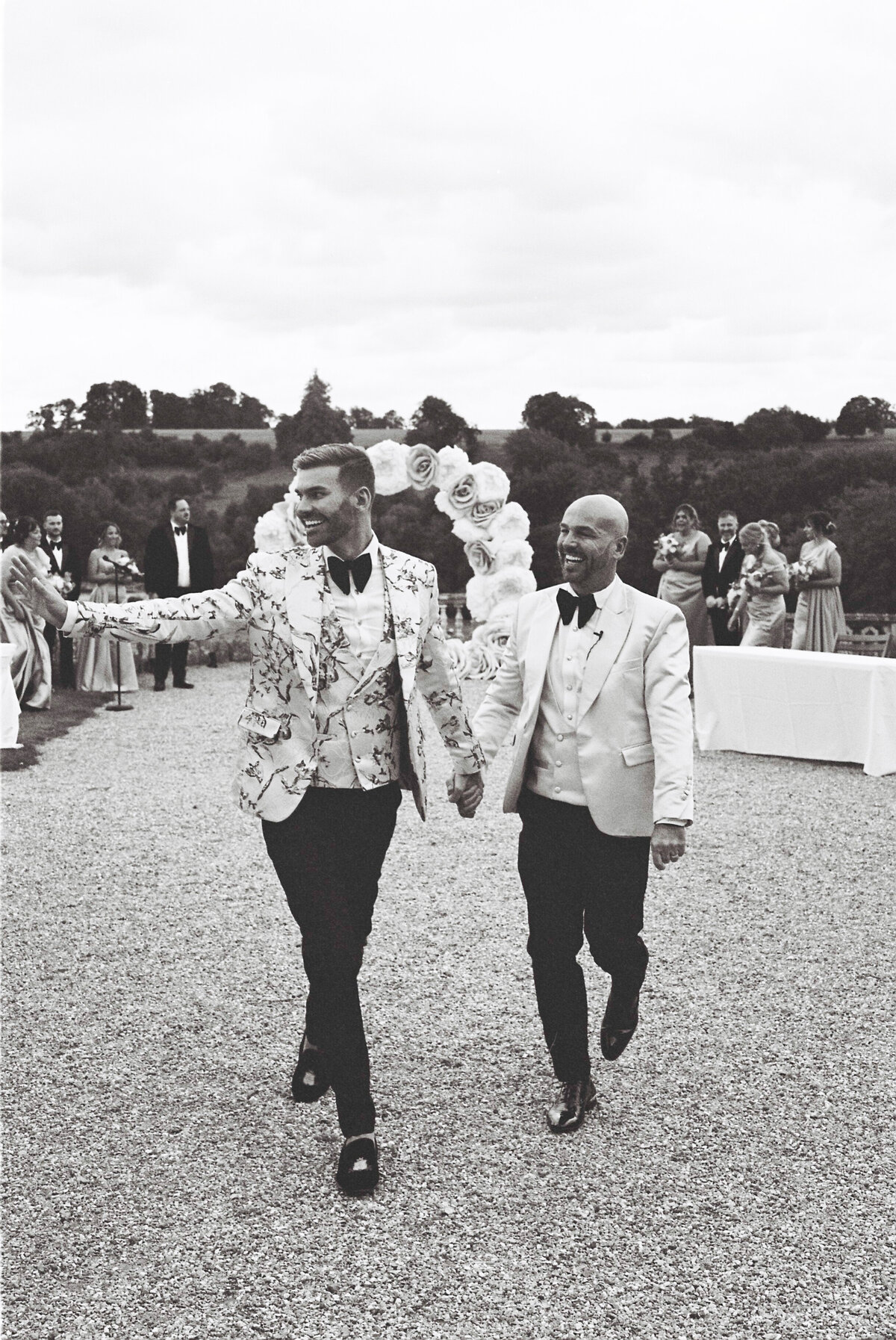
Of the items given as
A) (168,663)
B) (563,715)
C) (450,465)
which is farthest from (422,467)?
(563,715)

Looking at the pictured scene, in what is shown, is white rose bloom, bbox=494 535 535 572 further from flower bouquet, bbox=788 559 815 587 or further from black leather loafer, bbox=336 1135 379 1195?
black leather loafer, bbox=336 1135 379 1195

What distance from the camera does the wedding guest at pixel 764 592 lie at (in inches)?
466

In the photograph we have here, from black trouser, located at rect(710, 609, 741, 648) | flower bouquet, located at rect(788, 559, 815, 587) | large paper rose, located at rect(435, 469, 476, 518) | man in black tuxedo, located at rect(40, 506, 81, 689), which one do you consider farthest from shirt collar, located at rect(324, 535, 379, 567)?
large paper rose, located at rect(435, 469, 476, 518)

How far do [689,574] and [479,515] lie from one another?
285 cm

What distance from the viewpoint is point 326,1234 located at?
3.19 metres

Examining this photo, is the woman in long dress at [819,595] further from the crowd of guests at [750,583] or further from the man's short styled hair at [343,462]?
the man's short styled hair at [343,462]

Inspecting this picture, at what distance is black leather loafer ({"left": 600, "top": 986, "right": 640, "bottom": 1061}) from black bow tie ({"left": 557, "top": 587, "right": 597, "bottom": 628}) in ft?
3.86

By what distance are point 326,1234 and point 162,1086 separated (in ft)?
3.75

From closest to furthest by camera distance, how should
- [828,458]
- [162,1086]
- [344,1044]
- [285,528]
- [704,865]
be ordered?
[344,1044]
[162,1086]
[704,865]
[285,528]
[828,458]

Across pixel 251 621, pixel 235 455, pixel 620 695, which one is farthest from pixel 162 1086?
pixel 235 455

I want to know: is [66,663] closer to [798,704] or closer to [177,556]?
[177,556]

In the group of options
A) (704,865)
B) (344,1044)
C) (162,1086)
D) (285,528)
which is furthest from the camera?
(285,528)

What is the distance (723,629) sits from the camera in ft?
45.1

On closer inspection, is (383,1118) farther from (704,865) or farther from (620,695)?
(704,865)
